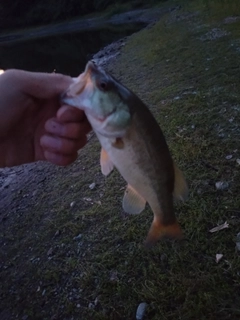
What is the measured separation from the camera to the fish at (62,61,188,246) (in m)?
2.10

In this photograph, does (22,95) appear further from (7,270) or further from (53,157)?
(7,270)

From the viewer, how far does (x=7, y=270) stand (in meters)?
4.75

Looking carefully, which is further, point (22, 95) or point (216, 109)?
point (216, 109)

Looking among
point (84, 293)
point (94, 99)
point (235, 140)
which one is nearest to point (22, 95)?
point (94, 99)

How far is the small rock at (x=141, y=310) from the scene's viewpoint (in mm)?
3357

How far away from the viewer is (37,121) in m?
3.10

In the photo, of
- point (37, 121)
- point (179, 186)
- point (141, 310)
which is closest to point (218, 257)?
point (141, 310)

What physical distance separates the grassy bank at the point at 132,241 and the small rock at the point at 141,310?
39 millimetres

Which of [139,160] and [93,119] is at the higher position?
[93,119]

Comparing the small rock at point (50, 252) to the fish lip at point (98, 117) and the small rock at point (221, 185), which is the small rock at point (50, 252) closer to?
the small rock at point (221, 185)

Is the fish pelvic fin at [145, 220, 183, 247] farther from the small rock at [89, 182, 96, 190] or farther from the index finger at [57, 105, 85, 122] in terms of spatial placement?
the small rock at [89, 182, 96, 190]

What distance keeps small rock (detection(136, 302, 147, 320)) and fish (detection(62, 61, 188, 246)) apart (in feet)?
4.72

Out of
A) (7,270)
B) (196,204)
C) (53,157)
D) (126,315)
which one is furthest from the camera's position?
A: (7,270)

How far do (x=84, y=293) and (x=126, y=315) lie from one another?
523 mm
